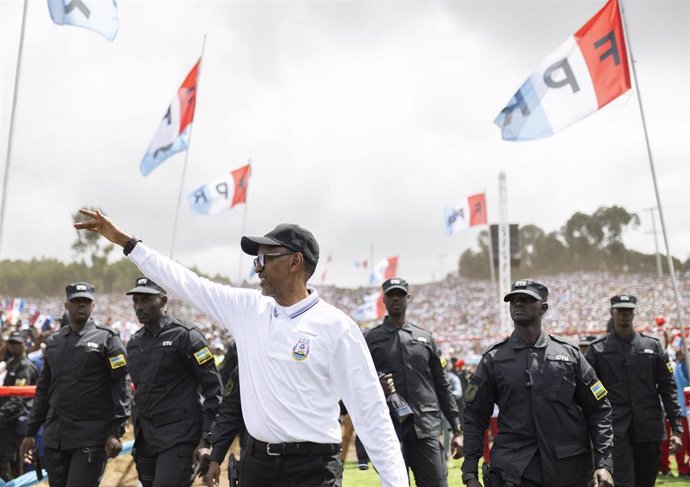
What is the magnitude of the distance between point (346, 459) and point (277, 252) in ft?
33.6

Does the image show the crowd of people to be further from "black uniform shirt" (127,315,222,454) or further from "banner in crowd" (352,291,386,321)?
"black uniform shirt" (127,315,222,454)

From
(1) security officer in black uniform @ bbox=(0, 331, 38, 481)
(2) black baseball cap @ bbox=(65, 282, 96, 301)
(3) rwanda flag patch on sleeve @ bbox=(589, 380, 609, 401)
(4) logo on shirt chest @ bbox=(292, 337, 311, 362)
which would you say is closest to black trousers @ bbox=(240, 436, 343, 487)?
(4) logo on shirt chest @ bbox=(292, 337, 311, 362)

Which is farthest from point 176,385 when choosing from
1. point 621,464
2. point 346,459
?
point 346,459

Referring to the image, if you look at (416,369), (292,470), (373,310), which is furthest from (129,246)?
(373,310)

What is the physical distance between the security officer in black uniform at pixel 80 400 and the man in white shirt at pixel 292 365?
2.87 metres

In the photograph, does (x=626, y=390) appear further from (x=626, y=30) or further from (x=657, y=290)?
(x=657, y=290)

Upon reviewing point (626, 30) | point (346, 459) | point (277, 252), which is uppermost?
point (626, 30)

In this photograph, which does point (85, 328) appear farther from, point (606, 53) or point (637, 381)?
point (606, 53)

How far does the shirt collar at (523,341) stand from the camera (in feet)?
15.7

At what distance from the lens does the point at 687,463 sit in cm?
1023

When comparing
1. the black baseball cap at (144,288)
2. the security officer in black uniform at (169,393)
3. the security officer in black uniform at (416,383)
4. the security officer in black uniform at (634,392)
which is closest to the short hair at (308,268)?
the security officer in black uniform at (169,393)

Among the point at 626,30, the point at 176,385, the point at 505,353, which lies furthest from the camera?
the point at 626,30

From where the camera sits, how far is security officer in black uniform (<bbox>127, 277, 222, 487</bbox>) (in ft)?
18.5

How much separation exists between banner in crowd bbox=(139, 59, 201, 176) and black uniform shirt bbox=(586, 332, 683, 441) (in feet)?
32.5
